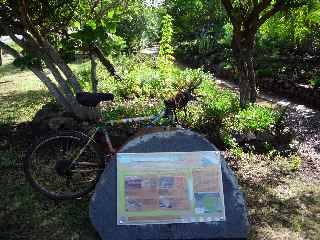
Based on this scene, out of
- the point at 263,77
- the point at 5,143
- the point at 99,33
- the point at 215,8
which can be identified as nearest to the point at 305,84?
the point at 263,77

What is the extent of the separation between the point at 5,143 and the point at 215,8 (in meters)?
16.1

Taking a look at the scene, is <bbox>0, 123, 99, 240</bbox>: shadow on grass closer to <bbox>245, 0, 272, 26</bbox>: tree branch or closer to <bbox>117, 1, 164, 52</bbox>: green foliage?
<bbox>245, 0, 272, 26</bbox>: tree branch

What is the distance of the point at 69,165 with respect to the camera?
605 centimetres

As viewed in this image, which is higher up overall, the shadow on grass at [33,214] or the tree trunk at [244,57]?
→ the tree trunk at [244,57]

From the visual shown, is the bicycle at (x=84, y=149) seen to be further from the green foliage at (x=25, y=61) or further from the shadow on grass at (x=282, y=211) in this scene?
the green foliage at (x=25, y=61)

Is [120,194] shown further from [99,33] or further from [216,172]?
[99,33]

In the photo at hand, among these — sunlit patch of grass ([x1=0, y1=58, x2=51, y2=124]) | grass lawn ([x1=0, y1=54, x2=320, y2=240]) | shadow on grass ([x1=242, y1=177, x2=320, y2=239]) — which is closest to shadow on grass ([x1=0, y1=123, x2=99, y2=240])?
grass lawn ([x1=0, y1=54, x2=320, y2=240])

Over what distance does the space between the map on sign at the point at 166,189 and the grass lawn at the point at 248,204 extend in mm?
615

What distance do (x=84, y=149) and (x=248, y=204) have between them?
2303mm

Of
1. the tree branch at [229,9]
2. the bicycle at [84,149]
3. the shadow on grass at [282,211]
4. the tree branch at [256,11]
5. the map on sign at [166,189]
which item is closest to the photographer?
the map on sign at [166,189]

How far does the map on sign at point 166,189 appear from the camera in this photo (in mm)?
5371

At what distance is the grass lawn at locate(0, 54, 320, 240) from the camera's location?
18.5 ft

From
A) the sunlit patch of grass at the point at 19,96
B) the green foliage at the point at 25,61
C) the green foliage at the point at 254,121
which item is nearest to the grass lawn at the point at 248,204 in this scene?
the green foliage at the point at 254,121

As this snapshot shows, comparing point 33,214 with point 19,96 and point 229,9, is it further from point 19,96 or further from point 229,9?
point 19,96
